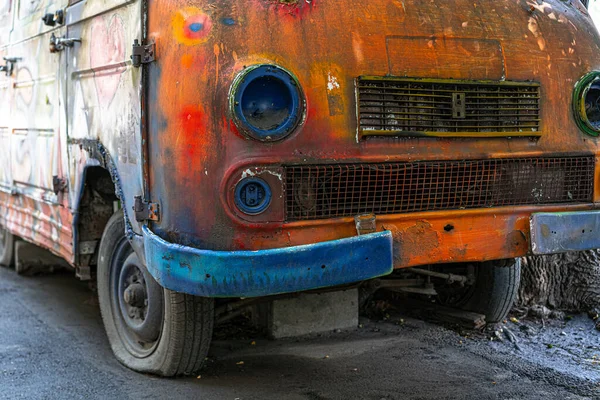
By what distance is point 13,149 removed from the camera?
5.70m

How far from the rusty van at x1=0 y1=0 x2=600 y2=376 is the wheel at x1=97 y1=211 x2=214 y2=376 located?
0.5 inches

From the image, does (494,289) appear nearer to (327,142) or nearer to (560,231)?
(560,231)

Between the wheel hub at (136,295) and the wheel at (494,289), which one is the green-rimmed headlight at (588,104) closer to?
the wheel at (494,289)

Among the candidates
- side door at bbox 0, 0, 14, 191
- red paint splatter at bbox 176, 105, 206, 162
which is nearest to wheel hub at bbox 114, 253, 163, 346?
red paint splatter at bbox 176, 105, 206, 162

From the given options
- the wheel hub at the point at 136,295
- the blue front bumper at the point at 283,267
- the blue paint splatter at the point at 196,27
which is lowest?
the wheel hub at the point at 136,295

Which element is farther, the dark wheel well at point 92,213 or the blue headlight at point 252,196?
the dark wheel well at point 92,213

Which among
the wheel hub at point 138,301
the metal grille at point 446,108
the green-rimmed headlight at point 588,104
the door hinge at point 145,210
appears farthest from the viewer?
the wheel hub at point 138,301

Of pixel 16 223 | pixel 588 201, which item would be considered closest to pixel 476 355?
Result: pixel 588 201

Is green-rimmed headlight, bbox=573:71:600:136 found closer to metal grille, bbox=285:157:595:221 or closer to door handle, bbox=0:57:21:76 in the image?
metal grille, bbox=285:157:595:221

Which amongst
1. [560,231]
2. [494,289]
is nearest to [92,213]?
[494,289]

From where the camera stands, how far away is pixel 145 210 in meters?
3.45

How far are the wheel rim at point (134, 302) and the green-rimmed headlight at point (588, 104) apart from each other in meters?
2.27

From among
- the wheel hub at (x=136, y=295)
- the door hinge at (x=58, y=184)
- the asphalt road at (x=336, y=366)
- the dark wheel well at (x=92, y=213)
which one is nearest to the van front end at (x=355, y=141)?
the wheel hub at (x=136, y=295)

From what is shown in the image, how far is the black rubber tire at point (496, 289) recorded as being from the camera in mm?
4754
